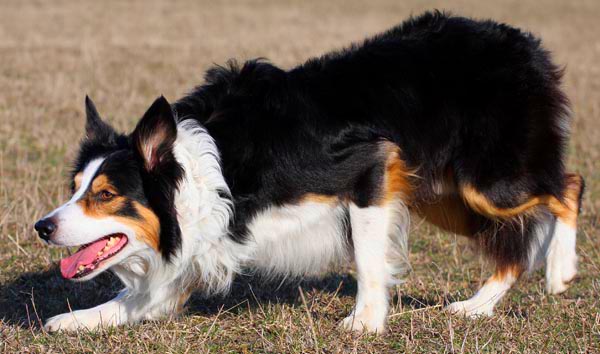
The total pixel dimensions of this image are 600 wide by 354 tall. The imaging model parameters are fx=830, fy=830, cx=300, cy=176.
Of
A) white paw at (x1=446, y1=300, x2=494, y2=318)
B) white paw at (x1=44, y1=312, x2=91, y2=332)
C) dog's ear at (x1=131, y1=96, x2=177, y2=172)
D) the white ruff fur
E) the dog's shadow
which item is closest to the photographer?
dog's ear at (x1=131, y1=96, x2=177, y2=172)

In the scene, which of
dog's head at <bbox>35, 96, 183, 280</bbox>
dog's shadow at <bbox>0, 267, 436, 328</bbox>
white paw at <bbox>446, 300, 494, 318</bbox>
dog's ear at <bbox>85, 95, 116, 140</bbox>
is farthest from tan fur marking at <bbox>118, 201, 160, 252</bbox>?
white paw at <bbox>446, 300, 494, 318</bbox>

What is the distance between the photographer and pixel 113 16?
20.4m

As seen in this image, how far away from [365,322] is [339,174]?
832 millimetres

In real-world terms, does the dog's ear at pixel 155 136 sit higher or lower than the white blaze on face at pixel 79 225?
higher

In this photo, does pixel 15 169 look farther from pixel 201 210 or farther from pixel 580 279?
pixel 580 279

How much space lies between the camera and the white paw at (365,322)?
4570 millimetres

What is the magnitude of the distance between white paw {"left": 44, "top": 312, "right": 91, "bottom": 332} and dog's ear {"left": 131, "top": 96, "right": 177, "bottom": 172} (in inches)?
44.7

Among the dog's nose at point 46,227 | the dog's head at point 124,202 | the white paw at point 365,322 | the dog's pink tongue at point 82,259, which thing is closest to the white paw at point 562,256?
the white paw at point 365,322

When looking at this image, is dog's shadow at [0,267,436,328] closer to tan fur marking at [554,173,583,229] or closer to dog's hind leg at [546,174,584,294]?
dog's hind leg at [546,174,584,294]

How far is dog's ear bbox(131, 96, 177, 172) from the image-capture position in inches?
163

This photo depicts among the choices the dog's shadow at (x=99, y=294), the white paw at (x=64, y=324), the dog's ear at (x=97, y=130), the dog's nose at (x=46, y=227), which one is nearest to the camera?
the dog's nose at (x=46, y=227)

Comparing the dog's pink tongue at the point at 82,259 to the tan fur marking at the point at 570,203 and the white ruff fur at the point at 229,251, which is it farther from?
the tan fur marking at the point at 570,203

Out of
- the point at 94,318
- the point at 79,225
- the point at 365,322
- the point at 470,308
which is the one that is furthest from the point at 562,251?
the point at 79,225

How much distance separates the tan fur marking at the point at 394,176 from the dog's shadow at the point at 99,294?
2.36 ft
